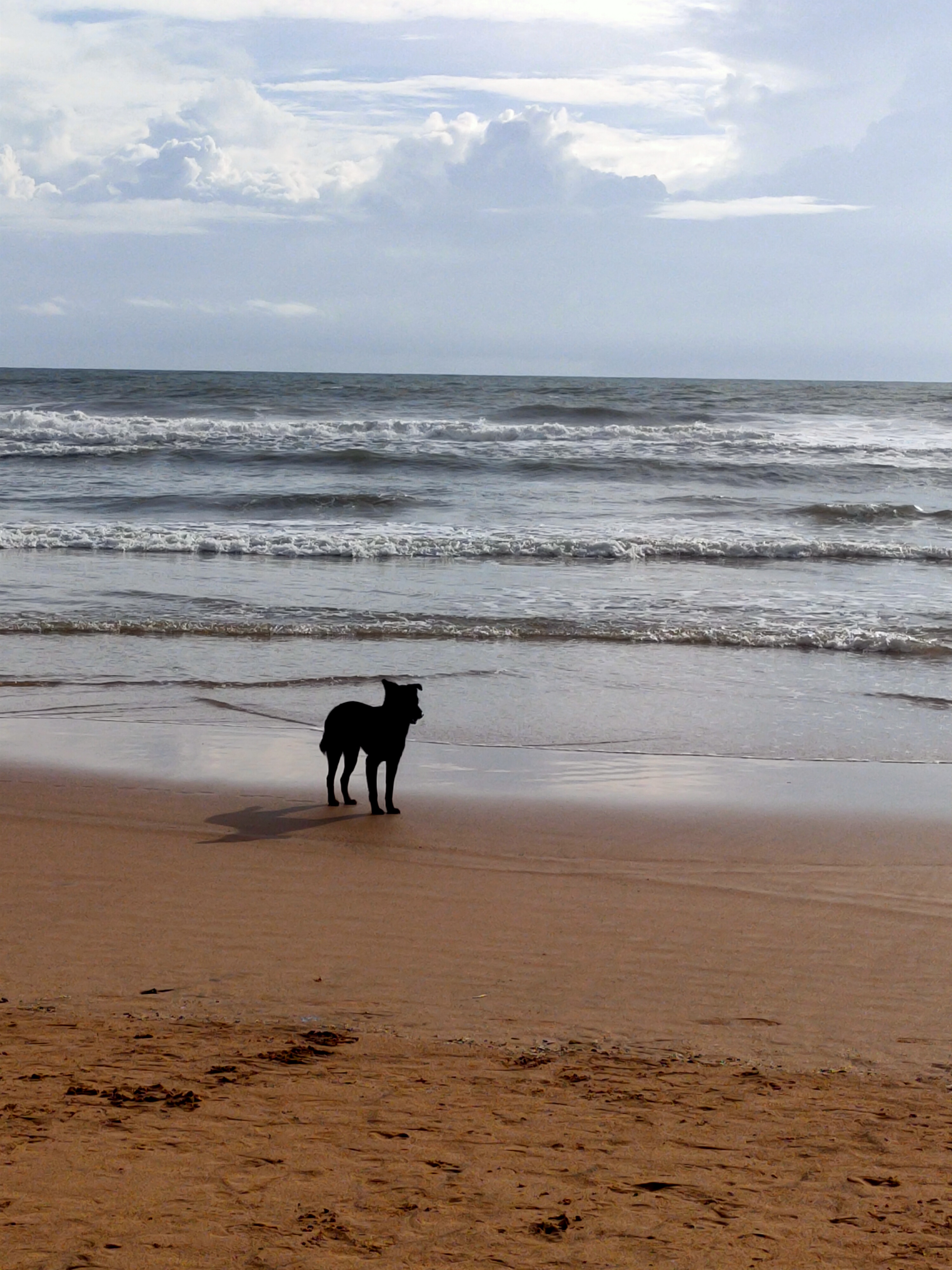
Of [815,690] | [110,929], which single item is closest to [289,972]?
[110,929]

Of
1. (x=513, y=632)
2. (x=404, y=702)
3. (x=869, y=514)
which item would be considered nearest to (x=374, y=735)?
(x=404, y=702)

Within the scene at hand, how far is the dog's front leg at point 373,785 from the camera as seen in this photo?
6277 mm

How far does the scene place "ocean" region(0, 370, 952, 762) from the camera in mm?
8727

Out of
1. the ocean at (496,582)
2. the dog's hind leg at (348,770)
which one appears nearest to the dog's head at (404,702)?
the dog's hind leg at (348,770)

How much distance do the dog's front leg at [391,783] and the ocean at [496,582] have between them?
1.55m

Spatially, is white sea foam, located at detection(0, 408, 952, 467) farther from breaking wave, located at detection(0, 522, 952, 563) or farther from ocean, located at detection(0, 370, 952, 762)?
breaking wave, located at detection(0, 522, 952, 563)

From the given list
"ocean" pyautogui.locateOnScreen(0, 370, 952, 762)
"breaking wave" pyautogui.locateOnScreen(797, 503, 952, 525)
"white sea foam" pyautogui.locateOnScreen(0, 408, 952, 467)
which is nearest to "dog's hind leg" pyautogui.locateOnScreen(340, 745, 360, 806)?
"ocean" pyautogui.locateOnScreen(0, 370, 952, 762)

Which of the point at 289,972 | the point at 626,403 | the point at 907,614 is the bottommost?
the point at 289,972

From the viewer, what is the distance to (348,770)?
6426mm

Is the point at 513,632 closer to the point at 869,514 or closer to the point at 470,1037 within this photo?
the point at 470,1037

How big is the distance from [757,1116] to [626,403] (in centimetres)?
4140

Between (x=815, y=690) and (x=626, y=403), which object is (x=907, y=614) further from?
(x=626, y=403)

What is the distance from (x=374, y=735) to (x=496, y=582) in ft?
25.6

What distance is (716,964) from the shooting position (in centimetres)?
441
